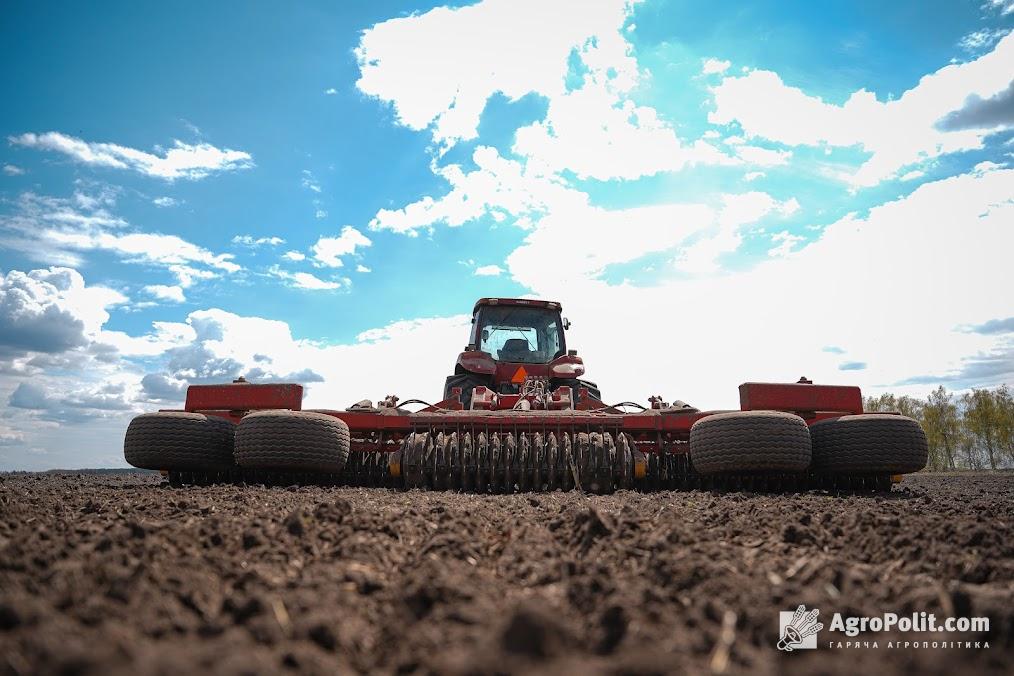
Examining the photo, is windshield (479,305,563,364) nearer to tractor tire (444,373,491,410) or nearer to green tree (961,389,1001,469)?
tractor tire (444,373,491,410)

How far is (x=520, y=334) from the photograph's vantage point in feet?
32.1

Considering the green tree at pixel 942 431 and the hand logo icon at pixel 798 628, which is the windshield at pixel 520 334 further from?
the green tree at pixel 942 431

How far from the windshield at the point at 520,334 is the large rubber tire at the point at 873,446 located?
435 centimetres

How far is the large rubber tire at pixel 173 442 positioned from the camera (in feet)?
21.1

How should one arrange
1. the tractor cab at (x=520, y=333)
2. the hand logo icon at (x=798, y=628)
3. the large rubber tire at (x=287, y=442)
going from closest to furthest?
the hand logo icon at (x=798, y=628), the large rubber tire at (x=287, y=442), the tractor cab at (x=520, y=333)

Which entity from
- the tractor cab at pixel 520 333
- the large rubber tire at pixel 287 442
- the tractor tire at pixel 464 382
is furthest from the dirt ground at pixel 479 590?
the tractor cab at pixel 520 333

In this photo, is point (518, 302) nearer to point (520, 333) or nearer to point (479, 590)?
point (520, 333)

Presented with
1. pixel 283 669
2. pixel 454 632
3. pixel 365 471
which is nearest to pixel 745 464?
pixel 365 471

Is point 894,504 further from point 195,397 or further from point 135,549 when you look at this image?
point 195,397

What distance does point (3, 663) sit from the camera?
1343mm

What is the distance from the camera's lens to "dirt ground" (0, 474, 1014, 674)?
4.63 ft

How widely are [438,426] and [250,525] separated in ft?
11.4

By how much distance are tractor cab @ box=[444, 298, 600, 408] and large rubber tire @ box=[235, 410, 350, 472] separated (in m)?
2.73

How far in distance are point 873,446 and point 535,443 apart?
3269 millimetres
